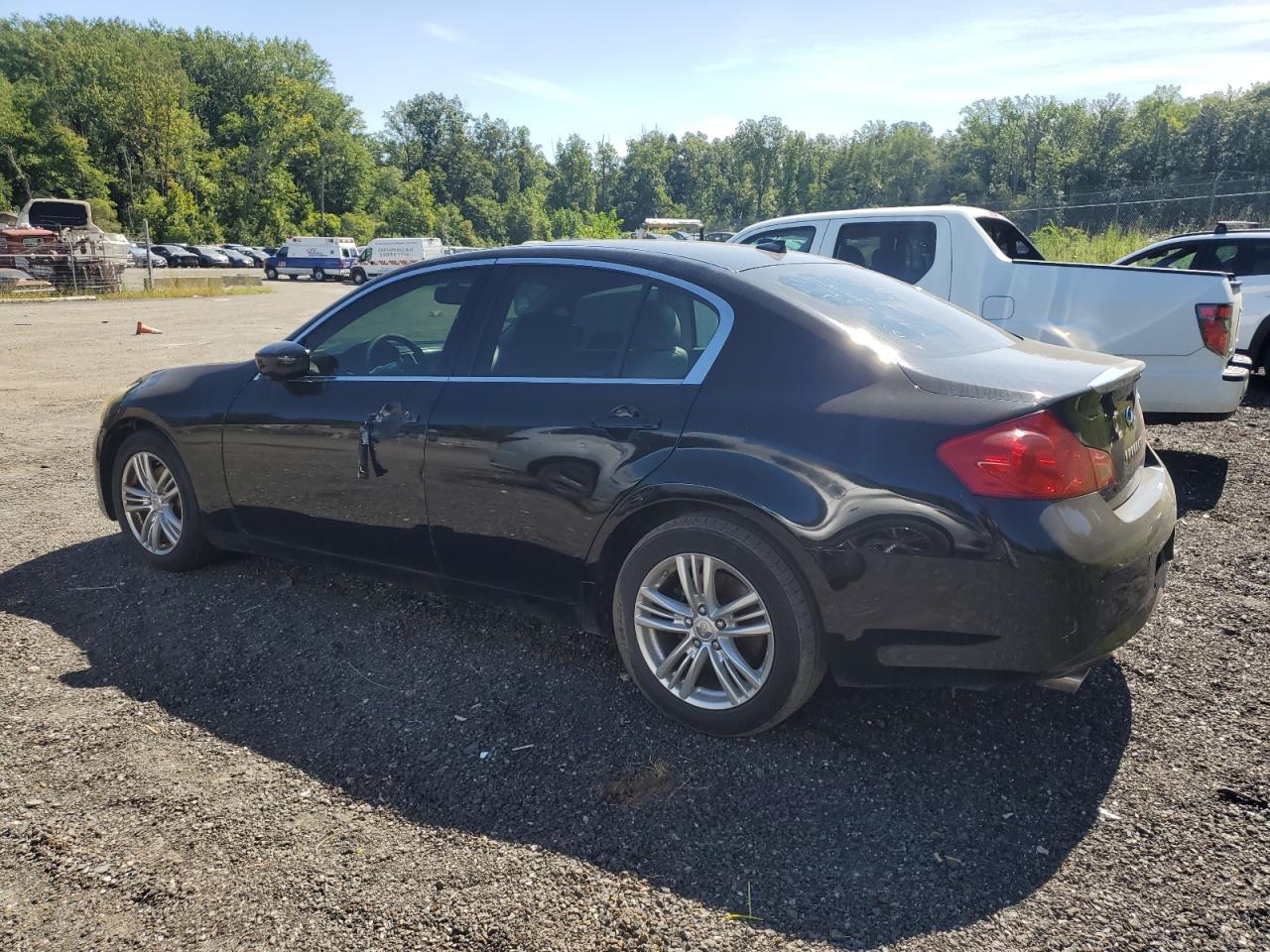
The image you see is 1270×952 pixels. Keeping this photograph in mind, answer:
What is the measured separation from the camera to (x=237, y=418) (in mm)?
4266

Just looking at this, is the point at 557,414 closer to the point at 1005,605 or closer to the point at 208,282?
the point at 1005,605

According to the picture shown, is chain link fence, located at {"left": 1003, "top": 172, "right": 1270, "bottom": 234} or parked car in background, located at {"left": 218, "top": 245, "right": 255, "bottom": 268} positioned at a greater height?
chain link fence, located at {"left": 1003, "top": 172, "right": 1270, "bottom": 234}

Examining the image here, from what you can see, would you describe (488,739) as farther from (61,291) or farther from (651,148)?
(651,148)

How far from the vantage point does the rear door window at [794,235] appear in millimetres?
8336

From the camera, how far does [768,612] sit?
9.41ft

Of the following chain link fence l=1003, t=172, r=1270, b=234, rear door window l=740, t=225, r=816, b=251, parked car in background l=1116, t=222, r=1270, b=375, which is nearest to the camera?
rear door window l=740, t=225, r=816, b=251

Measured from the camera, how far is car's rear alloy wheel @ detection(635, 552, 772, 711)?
9.68 feet

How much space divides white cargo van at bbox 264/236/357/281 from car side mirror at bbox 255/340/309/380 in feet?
171

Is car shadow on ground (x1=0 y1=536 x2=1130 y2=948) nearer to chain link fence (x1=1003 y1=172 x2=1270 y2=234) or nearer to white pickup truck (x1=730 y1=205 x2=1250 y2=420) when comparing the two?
Result: white pickup truck (x1=730 y1=205 x2=1250 y2=420)

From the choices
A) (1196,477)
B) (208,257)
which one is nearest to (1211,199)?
(1196,477)

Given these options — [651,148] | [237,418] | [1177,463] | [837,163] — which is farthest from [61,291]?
[651,148]

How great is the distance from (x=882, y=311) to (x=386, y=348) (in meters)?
2.14

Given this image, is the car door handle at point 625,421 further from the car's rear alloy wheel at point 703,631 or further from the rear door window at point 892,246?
the rear door window at point 892,246

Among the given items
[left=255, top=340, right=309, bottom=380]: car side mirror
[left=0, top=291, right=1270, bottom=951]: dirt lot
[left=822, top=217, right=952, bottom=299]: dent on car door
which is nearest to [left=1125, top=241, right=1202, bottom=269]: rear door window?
[left=822, top=217, right=952, bottom=299]: dent on car door
